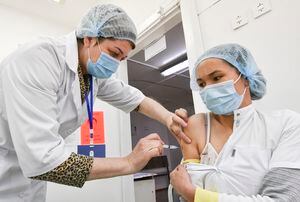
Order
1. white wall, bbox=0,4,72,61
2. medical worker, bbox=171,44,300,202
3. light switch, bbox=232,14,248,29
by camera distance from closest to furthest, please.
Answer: medical worker, bbox=171,44,300,202 < light switch, bbox=232,14,248,29 < white wall, bbox=0,4,72,61

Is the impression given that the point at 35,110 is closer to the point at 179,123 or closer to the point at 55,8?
the point at 179,123

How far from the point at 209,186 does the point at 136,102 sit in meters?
0.78

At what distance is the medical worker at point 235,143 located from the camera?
29.8 inches

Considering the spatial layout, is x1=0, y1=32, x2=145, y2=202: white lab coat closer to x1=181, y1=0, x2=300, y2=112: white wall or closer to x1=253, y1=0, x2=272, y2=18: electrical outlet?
x1=181, y1=0, x2=300, y2=112: white wall

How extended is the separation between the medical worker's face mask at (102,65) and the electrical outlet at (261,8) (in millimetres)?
759

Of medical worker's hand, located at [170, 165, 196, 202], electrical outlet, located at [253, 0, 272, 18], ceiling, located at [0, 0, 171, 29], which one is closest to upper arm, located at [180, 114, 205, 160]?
medical worker's hand, located at [170, 165, 196, 202]

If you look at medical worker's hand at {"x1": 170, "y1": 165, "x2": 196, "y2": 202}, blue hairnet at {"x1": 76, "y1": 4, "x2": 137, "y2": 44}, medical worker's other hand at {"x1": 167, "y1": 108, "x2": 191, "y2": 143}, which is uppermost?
blue hairnet at {"x1": 76, "y1": 4, "x2": 137, "y2": 44}

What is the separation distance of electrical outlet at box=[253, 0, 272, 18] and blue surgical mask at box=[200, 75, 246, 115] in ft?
1.64

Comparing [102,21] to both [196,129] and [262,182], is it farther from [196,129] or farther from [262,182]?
[262,182]

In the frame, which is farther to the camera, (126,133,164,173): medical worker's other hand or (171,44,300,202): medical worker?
(126,133,164,173): medical worker's other hand

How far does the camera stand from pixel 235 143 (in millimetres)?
906

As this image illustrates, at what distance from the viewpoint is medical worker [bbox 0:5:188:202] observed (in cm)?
87

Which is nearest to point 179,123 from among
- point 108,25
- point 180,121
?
point 180,121

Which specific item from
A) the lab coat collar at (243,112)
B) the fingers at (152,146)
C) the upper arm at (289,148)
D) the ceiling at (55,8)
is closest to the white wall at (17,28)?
the ceiling at (55,8)
